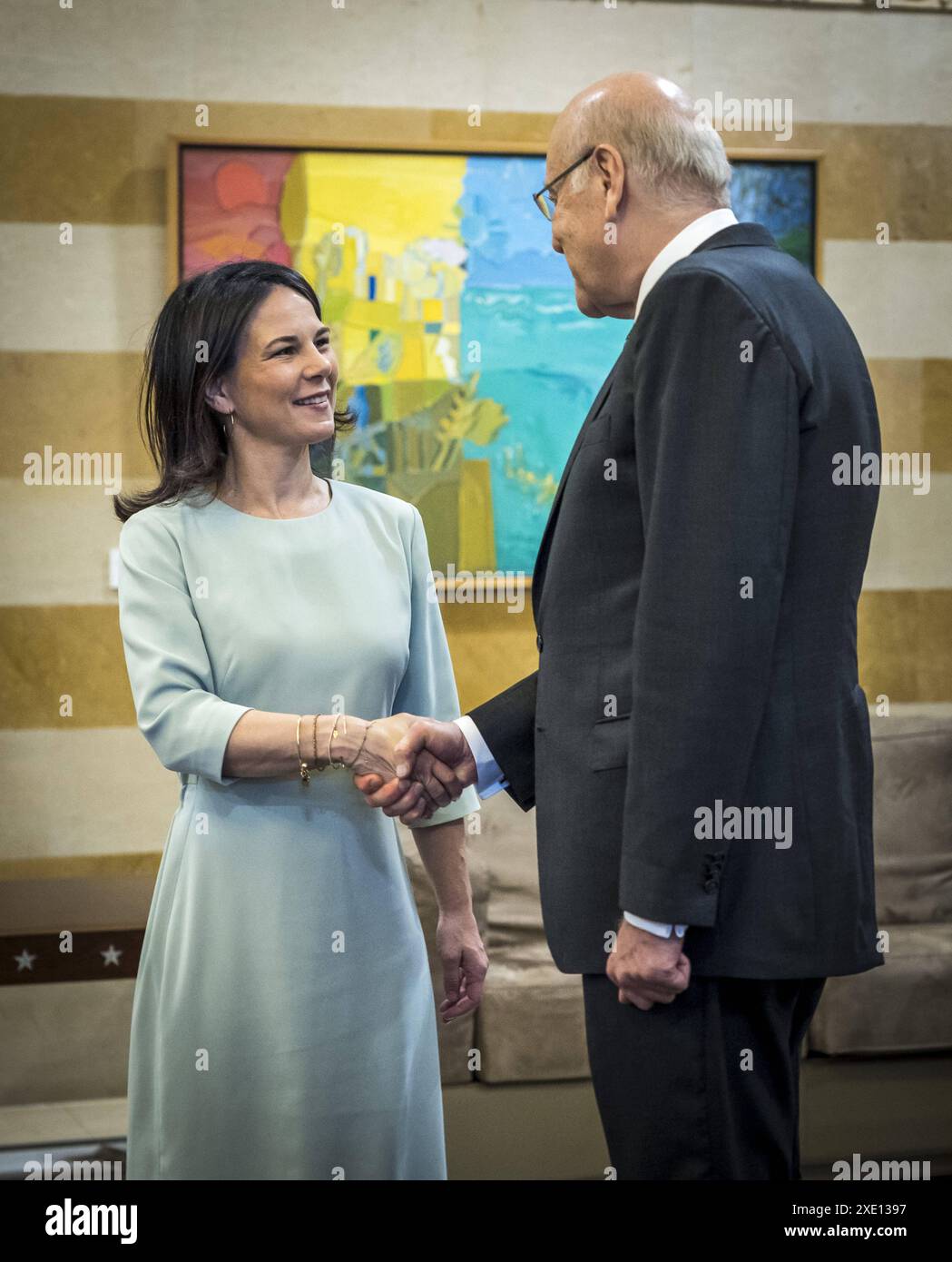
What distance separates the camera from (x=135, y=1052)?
1724mm

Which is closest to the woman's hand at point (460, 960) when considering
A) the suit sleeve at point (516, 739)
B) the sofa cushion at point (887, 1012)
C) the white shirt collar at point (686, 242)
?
the suit sleeve at point (516, 739)

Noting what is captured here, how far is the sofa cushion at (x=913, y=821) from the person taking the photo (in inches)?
135

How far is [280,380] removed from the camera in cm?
176

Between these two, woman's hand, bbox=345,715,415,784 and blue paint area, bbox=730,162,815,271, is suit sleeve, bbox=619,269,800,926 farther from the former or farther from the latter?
blue paint area, bbox=730,162,815,271

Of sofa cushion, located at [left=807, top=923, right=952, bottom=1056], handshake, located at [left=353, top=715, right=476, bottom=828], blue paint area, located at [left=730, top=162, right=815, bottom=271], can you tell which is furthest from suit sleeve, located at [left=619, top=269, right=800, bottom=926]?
blue paint area, located at [left=730, top=162, right=815, bottom=271]

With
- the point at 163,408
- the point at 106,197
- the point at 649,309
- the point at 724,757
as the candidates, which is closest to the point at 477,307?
the point at 106,197

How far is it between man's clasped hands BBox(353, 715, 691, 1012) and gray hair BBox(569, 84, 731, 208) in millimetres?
735

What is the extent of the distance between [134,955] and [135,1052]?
921mm

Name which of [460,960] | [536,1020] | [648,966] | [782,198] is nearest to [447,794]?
[460,960]

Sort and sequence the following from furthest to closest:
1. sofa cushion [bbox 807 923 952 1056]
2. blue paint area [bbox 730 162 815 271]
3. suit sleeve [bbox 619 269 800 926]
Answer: blue paint area [bbox 730 162 815 271], sofa cushion [bbox 807 923 952 1056], suit sleeve [bbox 619 269 800 926]

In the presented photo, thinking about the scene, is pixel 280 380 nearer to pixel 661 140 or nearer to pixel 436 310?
pixel 661 140

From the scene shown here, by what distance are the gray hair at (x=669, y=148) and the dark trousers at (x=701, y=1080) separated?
0.89 meters

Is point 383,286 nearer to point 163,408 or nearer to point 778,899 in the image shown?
point 163,408

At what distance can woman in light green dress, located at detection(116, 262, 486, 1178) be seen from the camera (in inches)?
65.3
